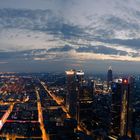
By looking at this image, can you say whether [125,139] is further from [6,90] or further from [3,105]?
[6,90]

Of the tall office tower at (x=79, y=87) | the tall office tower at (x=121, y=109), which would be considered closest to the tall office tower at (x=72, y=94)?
the tall office tower at (x=79, y=87)

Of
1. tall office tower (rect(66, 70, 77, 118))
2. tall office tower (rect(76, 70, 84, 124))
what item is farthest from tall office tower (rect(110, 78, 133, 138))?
tall office tower (rect(66, 70, 77, 118))

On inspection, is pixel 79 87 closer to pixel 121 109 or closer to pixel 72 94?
pixel 72 94

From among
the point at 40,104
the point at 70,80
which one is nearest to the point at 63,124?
the point at 70,80

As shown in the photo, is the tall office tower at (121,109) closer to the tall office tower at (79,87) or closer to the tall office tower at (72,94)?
the tall office tower at (79,87)

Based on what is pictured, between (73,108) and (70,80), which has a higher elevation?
(70,80)

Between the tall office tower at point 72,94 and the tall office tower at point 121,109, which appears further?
the tall office tower at point 72,94

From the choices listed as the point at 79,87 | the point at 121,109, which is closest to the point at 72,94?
the point at 79,87
